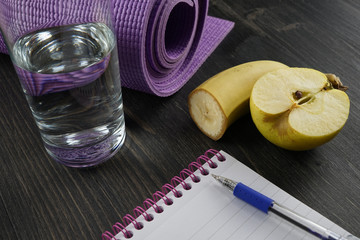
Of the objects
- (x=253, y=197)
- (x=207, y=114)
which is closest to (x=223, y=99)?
(x=207, y=114)

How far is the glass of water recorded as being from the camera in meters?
0.52

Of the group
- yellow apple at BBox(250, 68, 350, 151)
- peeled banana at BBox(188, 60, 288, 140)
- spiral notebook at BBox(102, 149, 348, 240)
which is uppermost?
yellow apple at BBox(250, 68, 350, 151)

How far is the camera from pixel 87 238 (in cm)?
51

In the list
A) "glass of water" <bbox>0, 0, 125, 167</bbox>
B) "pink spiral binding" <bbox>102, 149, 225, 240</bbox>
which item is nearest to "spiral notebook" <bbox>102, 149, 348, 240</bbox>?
"pink spiral binding" <bbox>102, 149, 225, 240</bbox>

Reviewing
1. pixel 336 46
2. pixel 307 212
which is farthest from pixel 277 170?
pixel 336 46

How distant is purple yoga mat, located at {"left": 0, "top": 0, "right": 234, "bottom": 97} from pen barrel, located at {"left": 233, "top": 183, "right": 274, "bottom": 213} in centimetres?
22

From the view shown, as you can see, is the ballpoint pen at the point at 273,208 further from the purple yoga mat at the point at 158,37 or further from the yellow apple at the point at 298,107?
the purple yoga mat at the point at 158,37

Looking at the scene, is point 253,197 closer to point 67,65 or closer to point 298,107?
point 298,107

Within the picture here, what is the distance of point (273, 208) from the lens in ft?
1.70

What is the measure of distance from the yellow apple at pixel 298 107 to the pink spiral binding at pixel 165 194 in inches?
3.1

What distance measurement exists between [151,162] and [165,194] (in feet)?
0.20

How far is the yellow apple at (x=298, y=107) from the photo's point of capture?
1.82 ft

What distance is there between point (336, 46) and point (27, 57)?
52 cm

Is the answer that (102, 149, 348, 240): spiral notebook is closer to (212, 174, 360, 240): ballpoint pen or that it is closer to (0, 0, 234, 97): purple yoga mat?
(212, 174, 360, 240): ballpoint pen
